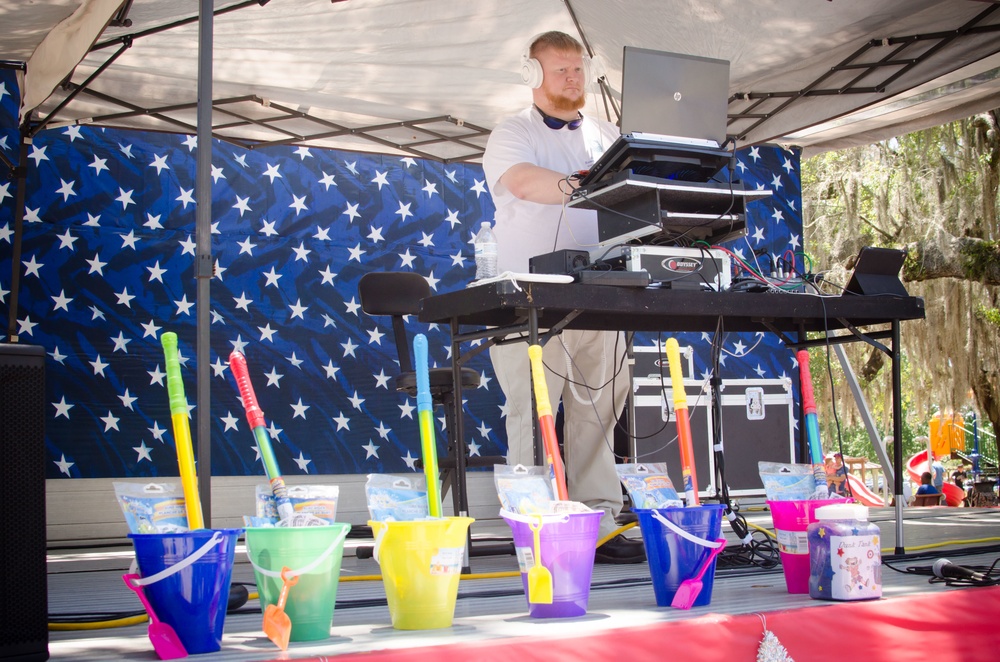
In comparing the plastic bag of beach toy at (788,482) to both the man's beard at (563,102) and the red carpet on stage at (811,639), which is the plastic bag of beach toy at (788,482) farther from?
the man's beard at (563,102)

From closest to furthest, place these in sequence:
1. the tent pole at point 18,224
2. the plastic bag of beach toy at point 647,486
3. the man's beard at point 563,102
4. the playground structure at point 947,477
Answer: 1. the plastic bag of beach toy at point 647,486
2. the man's beard at point 563,102
3. the tent pole at point 18,224
4. the playground structure at point 947,477

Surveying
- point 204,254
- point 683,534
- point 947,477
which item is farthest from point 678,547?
point 947,477

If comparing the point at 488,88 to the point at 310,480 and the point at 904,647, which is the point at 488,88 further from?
the point at 904,647

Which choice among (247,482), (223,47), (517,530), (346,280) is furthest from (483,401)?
(517,530)

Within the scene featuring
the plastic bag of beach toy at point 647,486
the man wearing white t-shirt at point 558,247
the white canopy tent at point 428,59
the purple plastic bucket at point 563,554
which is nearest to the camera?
the purple plastic bucket at point 563,554

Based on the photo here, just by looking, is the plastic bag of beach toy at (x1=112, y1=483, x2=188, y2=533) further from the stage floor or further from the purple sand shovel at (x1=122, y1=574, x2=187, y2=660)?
the stage floor

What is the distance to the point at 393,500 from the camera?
164 centimetres

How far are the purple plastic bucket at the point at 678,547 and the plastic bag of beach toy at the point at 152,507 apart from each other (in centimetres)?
86

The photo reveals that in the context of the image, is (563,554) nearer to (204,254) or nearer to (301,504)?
(301,504)

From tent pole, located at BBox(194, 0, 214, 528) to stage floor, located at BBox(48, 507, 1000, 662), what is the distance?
467 millimetres

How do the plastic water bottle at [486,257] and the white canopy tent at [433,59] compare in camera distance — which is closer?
the plastic water bottle at [486,257]

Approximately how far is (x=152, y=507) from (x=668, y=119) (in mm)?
1854

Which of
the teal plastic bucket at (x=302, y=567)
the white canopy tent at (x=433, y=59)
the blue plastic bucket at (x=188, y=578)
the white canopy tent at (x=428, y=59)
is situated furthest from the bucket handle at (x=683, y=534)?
the white canopy tent at (x=433, y=59)

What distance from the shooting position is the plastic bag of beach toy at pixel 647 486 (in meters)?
1.81
